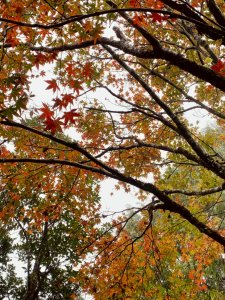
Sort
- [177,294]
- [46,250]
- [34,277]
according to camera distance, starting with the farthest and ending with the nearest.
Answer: [46,250], [34,277], [177,294]

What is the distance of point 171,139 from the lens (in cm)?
721

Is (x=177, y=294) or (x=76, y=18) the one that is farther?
(x=177, y=294)

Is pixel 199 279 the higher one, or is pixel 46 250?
pixel 46 250

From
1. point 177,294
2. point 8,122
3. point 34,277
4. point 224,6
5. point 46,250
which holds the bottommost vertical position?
point 177,294

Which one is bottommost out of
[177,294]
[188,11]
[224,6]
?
[177,294]

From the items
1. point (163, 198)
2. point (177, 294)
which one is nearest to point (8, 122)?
point (163, 198)

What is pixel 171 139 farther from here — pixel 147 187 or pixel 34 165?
pixel 147 187

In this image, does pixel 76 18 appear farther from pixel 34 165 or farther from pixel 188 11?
pixel 34 165

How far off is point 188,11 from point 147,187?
1762 millimetres

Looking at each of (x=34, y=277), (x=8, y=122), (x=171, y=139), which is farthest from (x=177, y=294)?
(x=8, y=122)

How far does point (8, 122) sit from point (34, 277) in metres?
7.46

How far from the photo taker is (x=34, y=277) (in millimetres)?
8430

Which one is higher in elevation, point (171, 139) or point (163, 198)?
point (171, 139)

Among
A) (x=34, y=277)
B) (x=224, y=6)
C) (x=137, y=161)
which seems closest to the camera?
(x=224, y=6)
